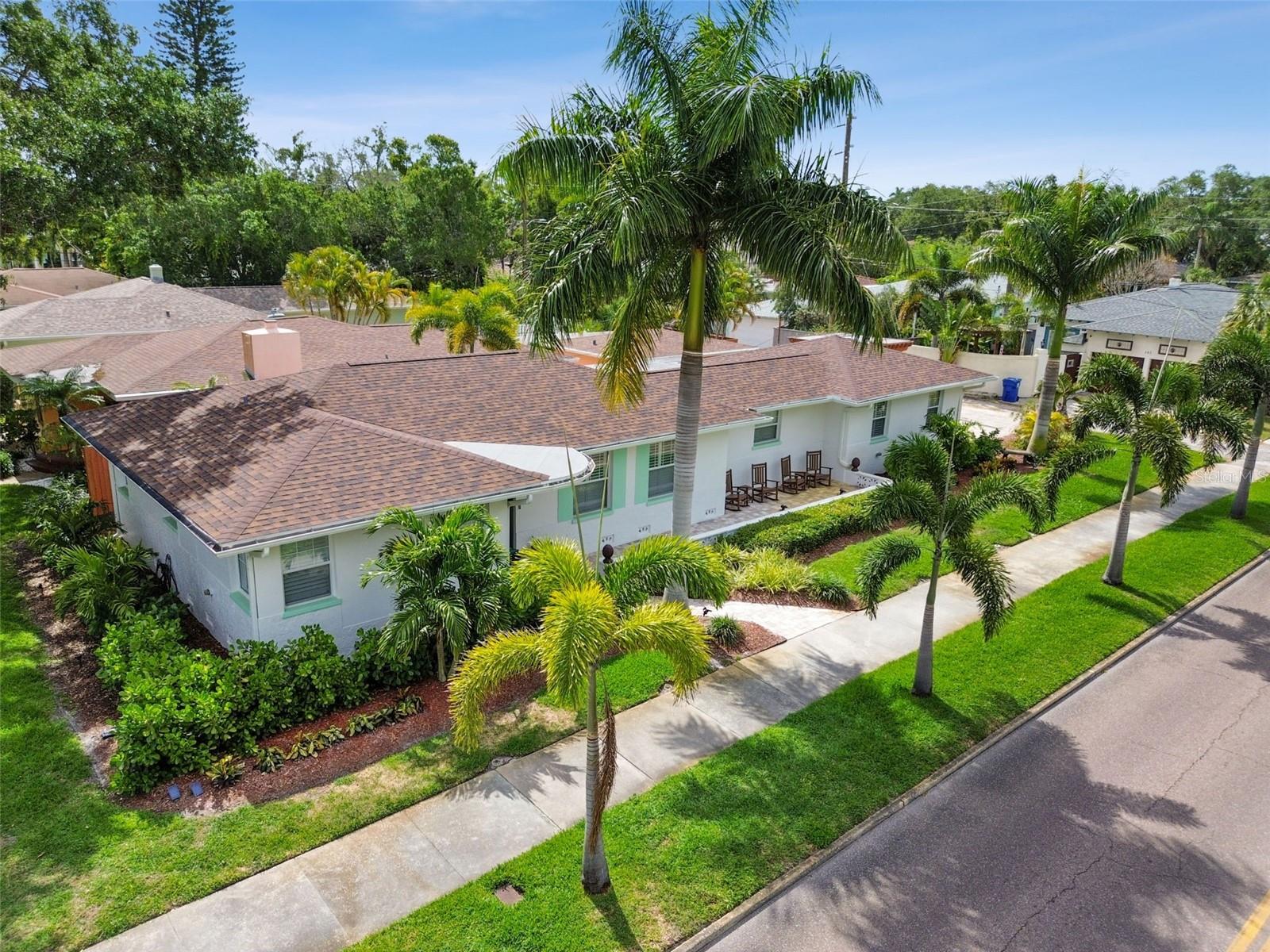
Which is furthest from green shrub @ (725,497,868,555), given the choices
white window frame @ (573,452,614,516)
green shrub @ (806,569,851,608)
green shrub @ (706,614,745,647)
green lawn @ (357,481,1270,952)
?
green lawn @ (357,481,1270,952)

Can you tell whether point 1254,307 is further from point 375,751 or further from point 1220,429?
point 375,751

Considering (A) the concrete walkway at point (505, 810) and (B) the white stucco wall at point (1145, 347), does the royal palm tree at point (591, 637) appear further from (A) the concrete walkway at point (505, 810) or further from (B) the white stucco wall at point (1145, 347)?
(B) the white stucco wall at point (1145, 347)

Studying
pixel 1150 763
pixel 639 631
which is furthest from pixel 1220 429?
pixel 639 631

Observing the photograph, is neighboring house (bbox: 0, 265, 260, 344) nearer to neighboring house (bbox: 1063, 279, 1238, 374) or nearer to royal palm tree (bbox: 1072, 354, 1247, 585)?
royal palm tree (bbox: 1072, 354, 1247, 585)

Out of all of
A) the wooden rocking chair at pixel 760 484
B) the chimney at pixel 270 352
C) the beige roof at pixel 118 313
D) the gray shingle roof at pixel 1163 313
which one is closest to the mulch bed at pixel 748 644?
the wooden rocking chair at pixel 760 484

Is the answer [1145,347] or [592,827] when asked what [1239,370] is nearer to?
[1145,347]

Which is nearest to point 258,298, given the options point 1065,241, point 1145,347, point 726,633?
point 726,633
